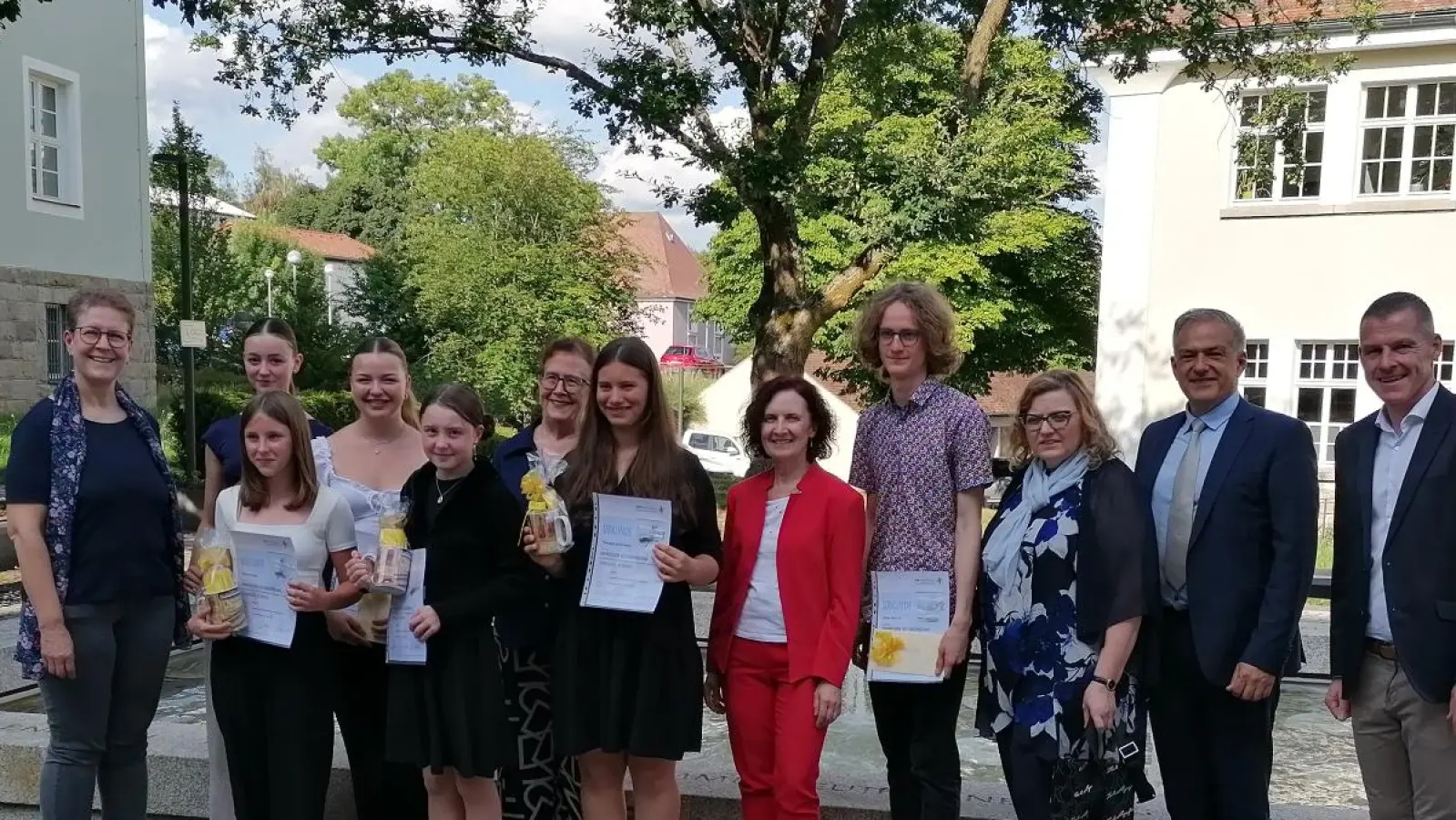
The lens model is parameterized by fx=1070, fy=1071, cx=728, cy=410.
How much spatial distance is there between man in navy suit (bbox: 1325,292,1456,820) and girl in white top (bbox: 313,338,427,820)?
3050 mm

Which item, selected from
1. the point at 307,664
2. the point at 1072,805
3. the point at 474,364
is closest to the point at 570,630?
the point at 307,664

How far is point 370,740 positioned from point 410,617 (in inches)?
27.2

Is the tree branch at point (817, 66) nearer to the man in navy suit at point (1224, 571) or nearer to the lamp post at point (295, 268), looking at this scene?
the man in navy suit at point (1224, 571)

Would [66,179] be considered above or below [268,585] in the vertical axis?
above

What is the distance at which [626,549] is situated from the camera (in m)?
3.29

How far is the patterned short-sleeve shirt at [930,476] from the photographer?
3398 mm

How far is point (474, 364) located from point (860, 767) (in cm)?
2487

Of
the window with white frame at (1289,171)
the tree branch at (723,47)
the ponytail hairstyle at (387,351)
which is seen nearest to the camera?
the ponytail hairstyle at (387,351)

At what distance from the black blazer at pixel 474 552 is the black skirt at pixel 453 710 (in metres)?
0.08

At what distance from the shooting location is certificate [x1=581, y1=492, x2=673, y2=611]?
328 centimetres

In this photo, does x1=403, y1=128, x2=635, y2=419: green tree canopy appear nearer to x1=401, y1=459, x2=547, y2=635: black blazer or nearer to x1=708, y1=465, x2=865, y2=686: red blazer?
x1=401, y1=459, x2=547, y2=635: black blazer

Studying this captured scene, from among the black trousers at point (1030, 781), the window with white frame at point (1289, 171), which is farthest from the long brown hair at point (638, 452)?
the window with white frame at point (1289, 171)

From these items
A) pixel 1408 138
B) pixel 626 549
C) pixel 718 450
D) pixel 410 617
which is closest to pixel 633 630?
pixel 626 549

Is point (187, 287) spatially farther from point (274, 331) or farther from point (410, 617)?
point (410, 617)
